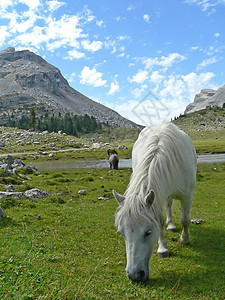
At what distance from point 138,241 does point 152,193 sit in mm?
1058

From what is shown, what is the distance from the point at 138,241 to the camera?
17.0 feet

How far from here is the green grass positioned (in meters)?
4.97

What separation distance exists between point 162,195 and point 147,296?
2.14 meters

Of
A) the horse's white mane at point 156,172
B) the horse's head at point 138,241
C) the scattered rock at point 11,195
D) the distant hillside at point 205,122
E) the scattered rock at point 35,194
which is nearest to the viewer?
the horse's head at point 138,241

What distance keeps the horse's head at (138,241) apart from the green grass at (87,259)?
0.45 m

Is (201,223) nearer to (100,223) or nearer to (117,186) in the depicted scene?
(100,223)

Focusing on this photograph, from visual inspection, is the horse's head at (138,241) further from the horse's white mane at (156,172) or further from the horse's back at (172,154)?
the horse's back at (172,154)

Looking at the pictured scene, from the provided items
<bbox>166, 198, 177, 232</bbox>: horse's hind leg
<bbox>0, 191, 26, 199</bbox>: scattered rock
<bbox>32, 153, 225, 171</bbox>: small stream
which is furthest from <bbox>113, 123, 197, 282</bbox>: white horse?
<bbox>32, 153, 225, 171</bbox>: small stream

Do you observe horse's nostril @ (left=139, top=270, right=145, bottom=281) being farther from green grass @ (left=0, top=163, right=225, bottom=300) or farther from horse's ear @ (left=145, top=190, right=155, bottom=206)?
horse's ear @ (left=145, top=190, right=155, bottom=206)

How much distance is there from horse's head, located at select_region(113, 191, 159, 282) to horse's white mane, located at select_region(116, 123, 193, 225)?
112 mm

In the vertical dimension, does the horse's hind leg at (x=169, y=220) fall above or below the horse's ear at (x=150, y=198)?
below

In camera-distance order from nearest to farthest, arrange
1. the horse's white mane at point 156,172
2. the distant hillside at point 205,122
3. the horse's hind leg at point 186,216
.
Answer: the horse's white mane at point 156,172
the horse's hind leg at point 186,216
the distant hillside at point 205,122

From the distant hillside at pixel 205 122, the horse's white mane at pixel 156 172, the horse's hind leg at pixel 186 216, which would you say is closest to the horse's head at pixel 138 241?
the horse's white mane at pixel 156 172

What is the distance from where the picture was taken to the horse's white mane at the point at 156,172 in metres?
5.33
